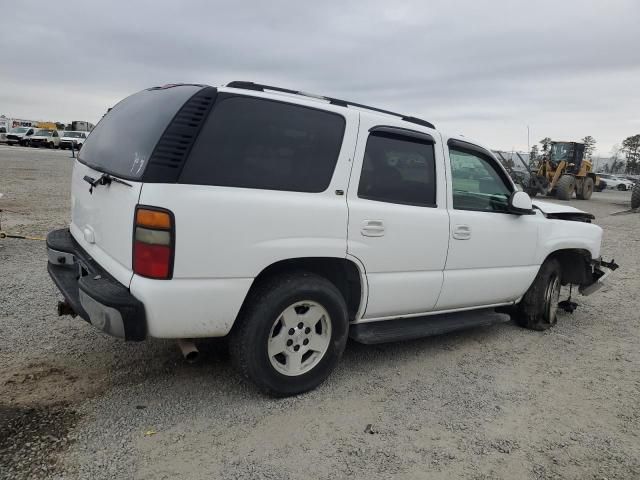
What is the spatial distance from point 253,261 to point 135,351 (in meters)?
1.54

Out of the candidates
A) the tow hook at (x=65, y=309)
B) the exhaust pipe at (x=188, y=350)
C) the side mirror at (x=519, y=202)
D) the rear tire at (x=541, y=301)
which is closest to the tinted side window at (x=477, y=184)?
the side mirror at (x=519, y=202)

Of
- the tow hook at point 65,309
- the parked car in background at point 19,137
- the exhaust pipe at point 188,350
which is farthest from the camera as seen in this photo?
the parked car in background at point 19,137

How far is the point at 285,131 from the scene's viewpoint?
3.22m

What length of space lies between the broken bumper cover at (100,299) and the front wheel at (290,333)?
635mm

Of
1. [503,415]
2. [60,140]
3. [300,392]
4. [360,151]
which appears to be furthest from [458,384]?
[60,140]

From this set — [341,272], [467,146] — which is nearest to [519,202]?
[467,146]

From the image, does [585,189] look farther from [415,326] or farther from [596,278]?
[415,326]

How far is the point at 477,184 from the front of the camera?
14.5 feet

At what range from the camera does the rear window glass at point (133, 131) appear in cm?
297

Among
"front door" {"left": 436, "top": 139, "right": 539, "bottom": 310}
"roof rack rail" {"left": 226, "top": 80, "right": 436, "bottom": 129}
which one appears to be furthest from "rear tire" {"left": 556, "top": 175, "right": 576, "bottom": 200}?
"roof rack rail" {"left": 226, "top": 80, "right": 436, "bottom": 129}

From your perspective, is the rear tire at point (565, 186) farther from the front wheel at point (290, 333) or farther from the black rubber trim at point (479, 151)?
the front wheel at point (290, 333)

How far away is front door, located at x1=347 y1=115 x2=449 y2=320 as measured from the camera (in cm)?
350

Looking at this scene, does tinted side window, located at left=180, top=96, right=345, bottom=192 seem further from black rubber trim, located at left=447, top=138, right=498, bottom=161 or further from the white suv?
black rubber trim, located at left=447, top=138, right=498, bottom=161

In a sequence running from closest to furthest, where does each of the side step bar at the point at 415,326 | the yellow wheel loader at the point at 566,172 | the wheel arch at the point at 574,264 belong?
1. the side step bar at the point at 415,326
2. the wheel arch at the point at 574,264
3. the yellow wheel loader at the point at 566,172
